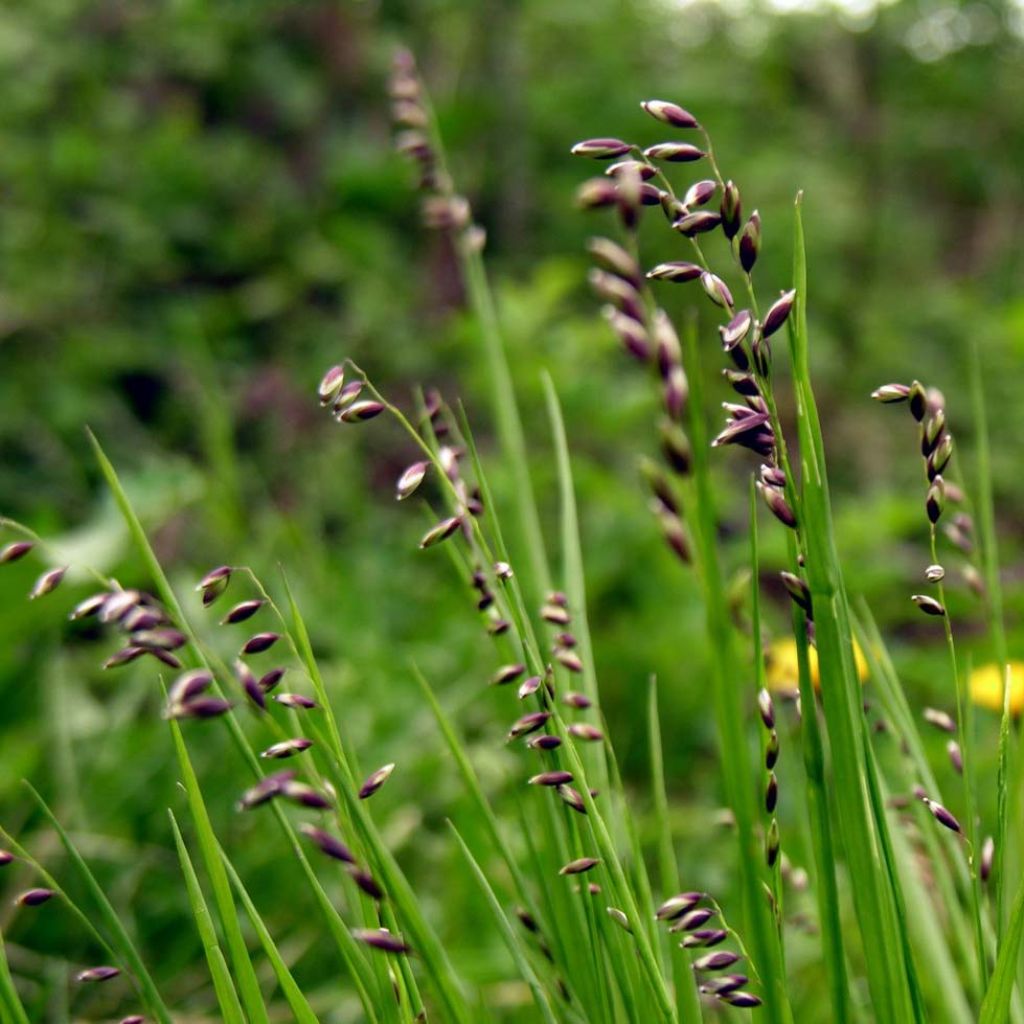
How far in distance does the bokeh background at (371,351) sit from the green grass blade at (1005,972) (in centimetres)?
54

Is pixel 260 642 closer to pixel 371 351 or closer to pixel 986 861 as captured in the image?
pixel 986 861

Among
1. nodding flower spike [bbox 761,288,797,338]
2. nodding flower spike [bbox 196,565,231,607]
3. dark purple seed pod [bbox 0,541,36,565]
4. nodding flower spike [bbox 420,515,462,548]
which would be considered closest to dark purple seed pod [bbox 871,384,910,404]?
nodding flower spike [bbox 761,288,797,338]

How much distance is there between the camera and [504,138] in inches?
131

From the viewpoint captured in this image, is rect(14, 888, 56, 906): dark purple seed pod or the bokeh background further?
the bokeh background

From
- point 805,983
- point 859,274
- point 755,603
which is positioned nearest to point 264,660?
point 805,983

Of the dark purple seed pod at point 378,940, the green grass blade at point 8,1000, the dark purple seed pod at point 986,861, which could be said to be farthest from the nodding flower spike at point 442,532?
the dark purple seed pod at point 986,861

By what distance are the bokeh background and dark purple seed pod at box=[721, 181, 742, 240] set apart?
0.63 meters

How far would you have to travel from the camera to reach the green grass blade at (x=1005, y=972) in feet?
1.64

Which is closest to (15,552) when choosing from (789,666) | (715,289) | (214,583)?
(214,583)

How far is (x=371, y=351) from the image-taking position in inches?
120

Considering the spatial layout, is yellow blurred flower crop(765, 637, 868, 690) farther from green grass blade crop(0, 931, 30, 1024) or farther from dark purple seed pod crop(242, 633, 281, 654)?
green grass blade crop(0, 931, 30, 1024)

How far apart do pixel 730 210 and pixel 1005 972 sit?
36cm

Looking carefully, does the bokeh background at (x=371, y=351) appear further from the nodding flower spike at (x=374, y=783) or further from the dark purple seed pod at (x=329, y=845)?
the dark purple seed pod at (x=329, y=845)

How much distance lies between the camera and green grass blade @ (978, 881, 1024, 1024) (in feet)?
1.64
